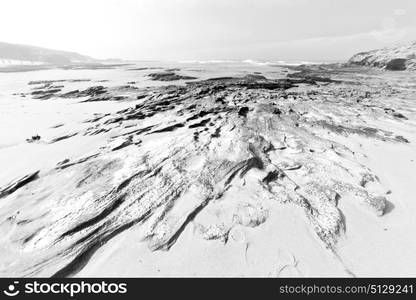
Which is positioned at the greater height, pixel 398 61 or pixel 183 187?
pixel 398 61

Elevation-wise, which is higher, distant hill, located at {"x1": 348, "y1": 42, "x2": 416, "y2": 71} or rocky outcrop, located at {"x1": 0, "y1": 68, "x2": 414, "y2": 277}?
distant hill, located at {"x1": 348, "y1": 42, "x2": 416, "y2": 71}

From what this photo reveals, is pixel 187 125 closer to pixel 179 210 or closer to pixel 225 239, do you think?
pixel 179 210

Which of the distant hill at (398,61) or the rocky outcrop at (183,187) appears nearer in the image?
the rocky outcrop at (183,187)

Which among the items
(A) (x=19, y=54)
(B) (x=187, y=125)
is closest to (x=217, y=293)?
(B) (x=187, y=125)

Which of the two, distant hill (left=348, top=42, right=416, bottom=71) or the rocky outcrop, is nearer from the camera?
the rocky outcrop

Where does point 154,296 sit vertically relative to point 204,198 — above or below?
below

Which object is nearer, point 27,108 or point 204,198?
point 204,198

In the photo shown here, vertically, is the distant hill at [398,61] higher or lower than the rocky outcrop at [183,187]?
higher

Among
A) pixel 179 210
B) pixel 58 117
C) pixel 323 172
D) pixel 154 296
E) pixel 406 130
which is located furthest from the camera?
pixel 58 117

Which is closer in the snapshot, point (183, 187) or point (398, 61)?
point (183, 187)

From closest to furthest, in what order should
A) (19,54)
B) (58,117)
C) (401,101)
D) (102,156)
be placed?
(102,156) → (58,117) → (401,101) → (19,54)
